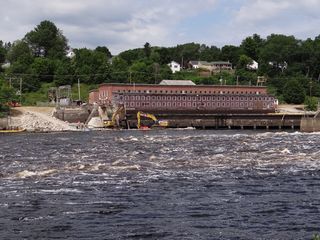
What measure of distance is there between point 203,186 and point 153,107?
9515cm

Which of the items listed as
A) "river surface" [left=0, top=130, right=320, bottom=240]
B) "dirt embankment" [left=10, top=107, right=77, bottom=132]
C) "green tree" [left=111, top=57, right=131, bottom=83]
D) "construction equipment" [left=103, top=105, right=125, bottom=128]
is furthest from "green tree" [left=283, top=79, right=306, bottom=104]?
"river surface" [left=0, top=130, right=320, bottom=240]

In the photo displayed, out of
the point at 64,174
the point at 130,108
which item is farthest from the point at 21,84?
the point at 64,174

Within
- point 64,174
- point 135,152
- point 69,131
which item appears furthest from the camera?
point 69,131

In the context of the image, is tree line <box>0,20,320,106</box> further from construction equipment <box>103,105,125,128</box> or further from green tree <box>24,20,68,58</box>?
construction equipment <box>103,105,125,128</box>

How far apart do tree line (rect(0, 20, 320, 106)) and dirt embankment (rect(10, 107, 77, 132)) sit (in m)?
37.1

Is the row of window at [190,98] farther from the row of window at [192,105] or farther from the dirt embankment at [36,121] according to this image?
the dirt embankment at [36,121]

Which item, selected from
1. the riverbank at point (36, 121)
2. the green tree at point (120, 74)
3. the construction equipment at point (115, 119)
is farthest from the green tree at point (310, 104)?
the riverbank at point (36, 121)

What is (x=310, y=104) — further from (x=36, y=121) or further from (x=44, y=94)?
(x=36, y=121)

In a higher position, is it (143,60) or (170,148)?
(143,60)

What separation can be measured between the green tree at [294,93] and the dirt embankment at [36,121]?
71219mm

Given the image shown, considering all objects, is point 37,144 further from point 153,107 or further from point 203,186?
point 153,107

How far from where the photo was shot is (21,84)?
147 metres

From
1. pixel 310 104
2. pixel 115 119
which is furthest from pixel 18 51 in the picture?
pixel 310 104

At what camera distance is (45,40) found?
186625mm
